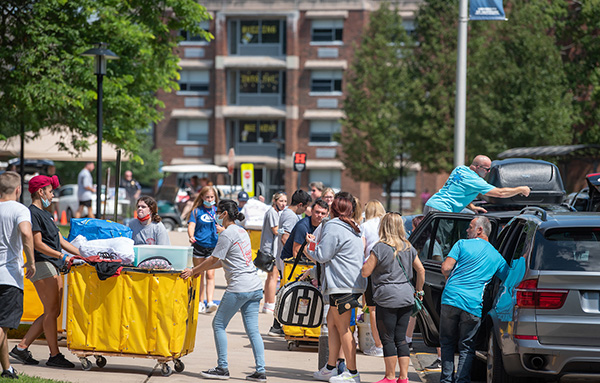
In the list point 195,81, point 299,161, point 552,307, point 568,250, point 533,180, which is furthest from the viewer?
point 195,81

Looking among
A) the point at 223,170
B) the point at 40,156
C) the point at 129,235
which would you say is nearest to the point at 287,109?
the point at 223,170

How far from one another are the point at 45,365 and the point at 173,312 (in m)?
1.59

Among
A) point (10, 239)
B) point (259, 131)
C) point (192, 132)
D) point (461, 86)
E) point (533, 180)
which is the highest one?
point (259, 131)

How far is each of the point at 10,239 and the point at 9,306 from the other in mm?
600

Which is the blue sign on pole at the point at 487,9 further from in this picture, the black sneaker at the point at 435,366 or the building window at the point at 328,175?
the building window at the point at 328,175

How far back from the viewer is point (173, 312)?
803 centimetres

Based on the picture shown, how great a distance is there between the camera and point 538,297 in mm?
6418

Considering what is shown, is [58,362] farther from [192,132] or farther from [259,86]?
[192,132]

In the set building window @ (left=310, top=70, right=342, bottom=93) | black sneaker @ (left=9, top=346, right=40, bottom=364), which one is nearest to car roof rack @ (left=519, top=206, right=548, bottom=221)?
black sneaker @ (left=9, top=346, right=40, bottom=364)

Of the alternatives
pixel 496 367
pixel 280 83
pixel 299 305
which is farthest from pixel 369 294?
pixel 280 83

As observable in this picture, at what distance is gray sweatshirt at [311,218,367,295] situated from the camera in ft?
25.9

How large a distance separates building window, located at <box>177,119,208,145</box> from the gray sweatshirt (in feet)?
172

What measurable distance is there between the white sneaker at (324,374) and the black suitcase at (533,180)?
4.61 meters

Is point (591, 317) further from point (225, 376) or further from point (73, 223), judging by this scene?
point (73, 223)
